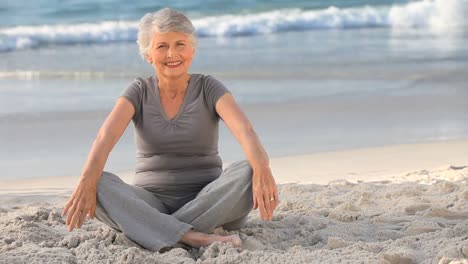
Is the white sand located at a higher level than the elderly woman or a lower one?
lower

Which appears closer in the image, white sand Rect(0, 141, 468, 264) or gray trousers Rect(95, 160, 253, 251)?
white sand Rect(0, 141, 468, 264)

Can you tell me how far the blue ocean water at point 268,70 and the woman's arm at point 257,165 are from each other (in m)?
2.69

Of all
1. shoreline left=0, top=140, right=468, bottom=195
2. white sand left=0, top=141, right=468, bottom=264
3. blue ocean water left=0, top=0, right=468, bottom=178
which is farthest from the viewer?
blue ocean water left=0, top=0, right=468, bottom=178

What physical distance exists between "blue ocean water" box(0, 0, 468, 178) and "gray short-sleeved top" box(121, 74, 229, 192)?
2.34 metres

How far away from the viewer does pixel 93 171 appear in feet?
13.5

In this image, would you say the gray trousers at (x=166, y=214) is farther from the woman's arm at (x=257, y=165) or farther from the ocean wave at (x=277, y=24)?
the ocean wave at (x=277, y=24)

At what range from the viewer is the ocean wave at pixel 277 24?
16.3m

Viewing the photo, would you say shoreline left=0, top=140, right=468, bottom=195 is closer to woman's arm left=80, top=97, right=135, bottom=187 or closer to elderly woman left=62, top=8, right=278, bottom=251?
elderly woman left=62, top=8, right=278, bottom=251

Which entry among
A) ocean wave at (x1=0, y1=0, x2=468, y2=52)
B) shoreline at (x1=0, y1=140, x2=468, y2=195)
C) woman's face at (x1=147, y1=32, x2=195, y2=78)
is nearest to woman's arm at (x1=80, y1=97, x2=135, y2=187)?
woman's face at (x1=147, y1=32, x2=195, y2=78)

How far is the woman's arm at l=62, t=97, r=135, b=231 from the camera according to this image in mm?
4082

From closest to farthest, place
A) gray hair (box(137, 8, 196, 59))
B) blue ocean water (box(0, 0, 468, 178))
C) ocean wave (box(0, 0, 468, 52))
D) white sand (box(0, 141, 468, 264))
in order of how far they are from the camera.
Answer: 1. white sand (box(0, 141, 468, 264))
2. gray hair (box(137, 8, 196, 59))
3. blue ocean water (box(0, 0, 468, 178))
4. ocean wave (box(0, 0, 468, 52))

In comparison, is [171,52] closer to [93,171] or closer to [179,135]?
[179,135]

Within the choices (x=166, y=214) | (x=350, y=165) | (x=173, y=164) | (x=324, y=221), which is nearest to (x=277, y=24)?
(x=350, y=165)

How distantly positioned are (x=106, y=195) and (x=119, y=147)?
325 cm
